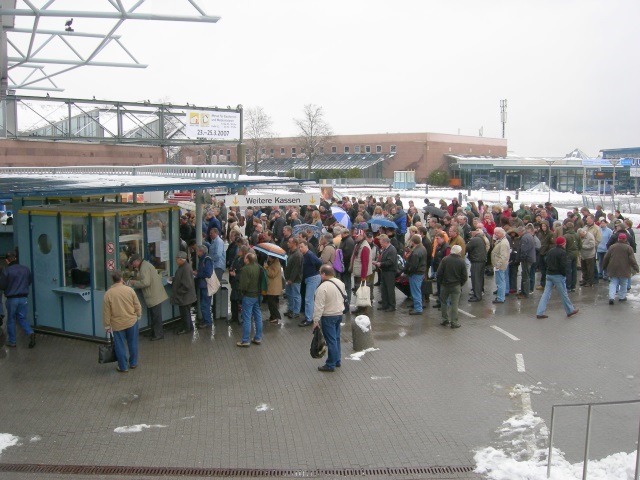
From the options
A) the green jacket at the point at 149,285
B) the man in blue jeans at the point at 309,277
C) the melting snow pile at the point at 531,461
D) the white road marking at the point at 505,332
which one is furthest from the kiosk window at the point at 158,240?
the melting snow pile at the point at 531,461

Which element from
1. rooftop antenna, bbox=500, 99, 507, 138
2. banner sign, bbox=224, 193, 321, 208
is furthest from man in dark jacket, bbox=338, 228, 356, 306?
rooftop antenna, bbox=500, 99, 507, 138

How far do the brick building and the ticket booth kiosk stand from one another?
77495 millimetres

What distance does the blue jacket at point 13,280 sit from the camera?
35.1ft

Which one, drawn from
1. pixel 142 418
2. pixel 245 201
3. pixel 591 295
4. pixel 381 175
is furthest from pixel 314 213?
pixel 381 175

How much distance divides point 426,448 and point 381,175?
8181 cm

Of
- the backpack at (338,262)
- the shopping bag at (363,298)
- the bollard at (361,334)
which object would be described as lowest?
the bollard at (361,334)

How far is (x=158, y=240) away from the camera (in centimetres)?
1218

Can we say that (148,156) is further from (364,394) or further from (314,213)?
(364,394)

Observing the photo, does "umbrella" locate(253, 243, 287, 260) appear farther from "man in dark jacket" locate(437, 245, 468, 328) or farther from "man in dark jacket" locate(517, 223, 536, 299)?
"man in dark jacket" locate(517, 223, 536, 299)

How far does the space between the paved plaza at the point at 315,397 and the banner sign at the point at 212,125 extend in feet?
96.0

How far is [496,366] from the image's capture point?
10.0m

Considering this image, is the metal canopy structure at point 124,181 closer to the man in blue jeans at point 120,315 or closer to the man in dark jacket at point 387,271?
the man in blue jeans at point 120,315

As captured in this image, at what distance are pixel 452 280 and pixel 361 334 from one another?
2.33 metres

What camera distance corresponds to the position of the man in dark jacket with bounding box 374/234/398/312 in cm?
1327
